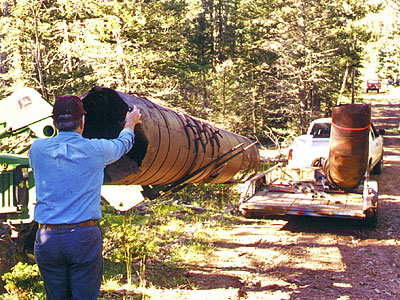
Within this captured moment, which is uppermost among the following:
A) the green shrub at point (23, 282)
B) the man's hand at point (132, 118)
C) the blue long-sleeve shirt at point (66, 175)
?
the man's hand at point (132, 118)

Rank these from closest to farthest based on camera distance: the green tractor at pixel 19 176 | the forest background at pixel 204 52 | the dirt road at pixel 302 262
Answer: the green tractor at pixel 19 176
the dirt road at pixel 302 262
the forest background at pixel 204 52

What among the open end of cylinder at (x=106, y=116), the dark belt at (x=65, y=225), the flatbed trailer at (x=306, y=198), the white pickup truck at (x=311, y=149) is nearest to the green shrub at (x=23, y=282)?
the open end of cylinder at (x=106, y=116)

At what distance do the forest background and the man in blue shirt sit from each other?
8.30m

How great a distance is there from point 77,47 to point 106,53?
66.1 inches

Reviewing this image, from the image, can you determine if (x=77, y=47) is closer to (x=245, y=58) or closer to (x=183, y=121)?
(x=183, y=121)

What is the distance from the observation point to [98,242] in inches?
117

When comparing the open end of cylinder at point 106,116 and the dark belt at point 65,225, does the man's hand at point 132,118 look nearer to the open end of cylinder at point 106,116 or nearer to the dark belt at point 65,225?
the open end of cylinder at point 106,116

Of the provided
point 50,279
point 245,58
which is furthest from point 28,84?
point 245,58

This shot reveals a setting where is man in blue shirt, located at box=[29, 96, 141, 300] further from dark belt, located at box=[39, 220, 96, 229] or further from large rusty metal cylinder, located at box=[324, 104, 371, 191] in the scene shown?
large rusty metal cylinder, located at box=[324, 104, 371, 191]

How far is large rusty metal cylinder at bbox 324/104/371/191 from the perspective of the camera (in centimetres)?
762

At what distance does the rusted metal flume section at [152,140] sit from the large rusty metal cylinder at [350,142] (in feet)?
12.7

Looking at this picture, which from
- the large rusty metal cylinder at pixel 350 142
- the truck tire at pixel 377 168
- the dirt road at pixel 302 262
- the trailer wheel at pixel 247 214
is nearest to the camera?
the dirt road at pixel 302 262

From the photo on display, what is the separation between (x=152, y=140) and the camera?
3.45 m

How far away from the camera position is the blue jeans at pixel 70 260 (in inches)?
110
